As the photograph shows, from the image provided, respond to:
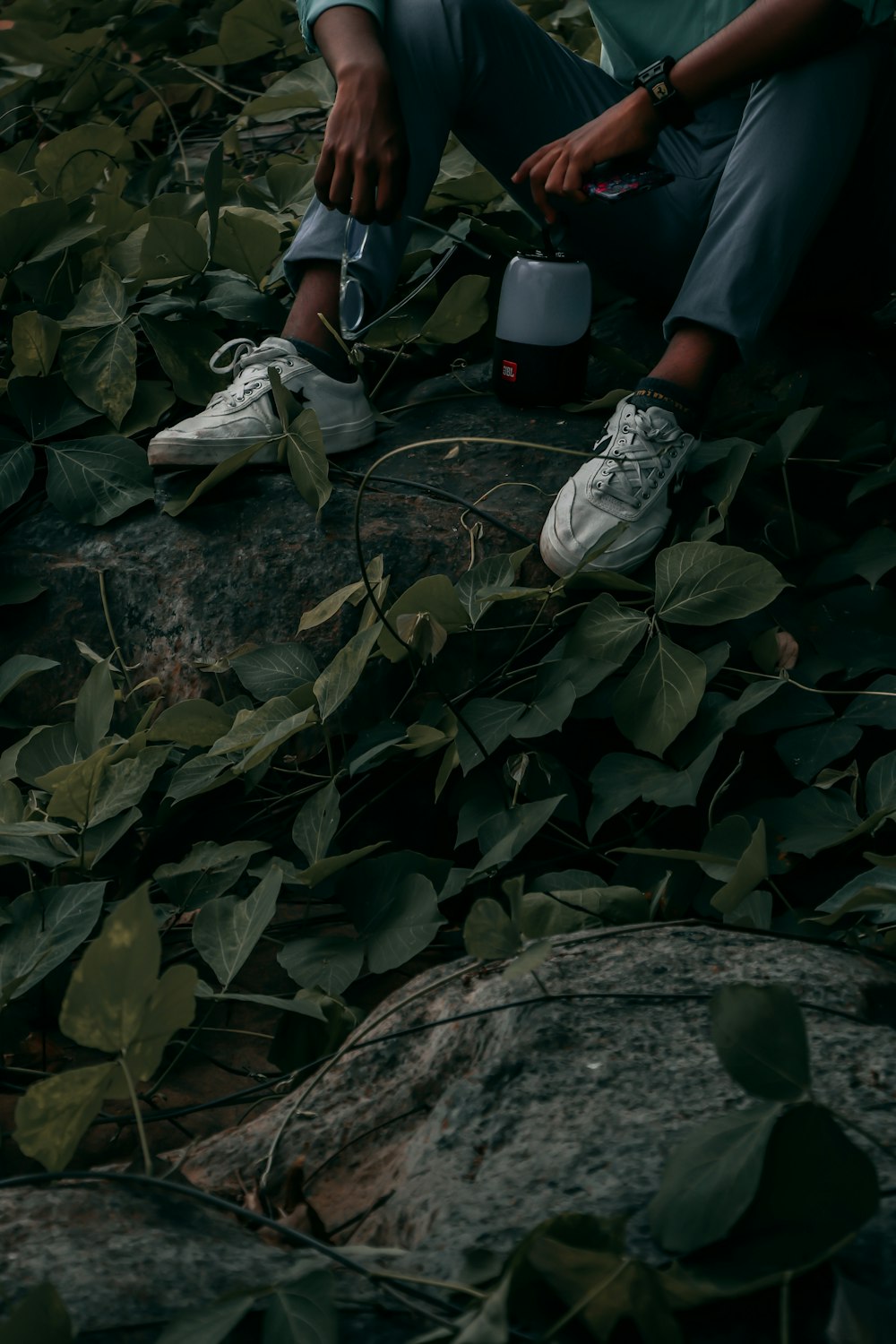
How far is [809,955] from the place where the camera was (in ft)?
2.71

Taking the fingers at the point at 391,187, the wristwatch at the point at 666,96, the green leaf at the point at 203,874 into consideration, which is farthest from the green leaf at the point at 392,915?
the wristwatch at the point at 666,96

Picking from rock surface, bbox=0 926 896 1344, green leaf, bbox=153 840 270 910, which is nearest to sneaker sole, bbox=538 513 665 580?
green leaf, bbox=153 840 270 910

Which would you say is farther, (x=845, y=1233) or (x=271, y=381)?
(x=271, y=381)

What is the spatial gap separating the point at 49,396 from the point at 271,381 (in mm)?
422

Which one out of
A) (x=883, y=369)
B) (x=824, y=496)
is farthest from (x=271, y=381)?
(x=883, y=369)

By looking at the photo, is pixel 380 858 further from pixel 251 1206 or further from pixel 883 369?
pixel 883 369

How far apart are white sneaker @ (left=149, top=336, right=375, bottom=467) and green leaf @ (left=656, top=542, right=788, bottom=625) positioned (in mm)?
532

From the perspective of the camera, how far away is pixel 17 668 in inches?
53.2

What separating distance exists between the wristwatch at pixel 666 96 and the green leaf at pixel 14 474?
938mm

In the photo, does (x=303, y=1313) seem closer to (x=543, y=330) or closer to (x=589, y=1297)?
(x=589, y=1297)

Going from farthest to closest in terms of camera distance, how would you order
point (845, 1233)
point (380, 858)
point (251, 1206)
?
point (380, 858) < point (251, 1206) < point (845, 1233)

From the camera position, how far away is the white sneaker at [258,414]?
1.48 m

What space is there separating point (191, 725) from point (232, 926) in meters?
0.32

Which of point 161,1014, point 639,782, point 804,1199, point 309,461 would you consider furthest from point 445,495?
point 804,1199
